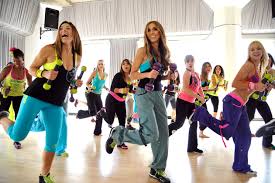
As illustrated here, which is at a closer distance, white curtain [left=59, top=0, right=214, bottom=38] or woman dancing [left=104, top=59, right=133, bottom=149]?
woman dancing [left=104, top=59, right=133, bottom=149]

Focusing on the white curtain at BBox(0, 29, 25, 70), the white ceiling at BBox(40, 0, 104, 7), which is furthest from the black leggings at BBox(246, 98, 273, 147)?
the white ceiling at BBox(40, 0, 104, 7)

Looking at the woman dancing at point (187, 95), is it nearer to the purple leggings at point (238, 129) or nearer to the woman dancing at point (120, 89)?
the purple leggings at point (238, 129)

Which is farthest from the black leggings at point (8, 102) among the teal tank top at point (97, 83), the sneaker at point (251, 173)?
the sneaker at point (251, 173)

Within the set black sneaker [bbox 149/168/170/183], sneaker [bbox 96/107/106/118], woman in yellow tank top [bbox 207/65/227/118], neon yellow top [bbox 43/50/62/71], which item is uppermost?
neon yellow top [bbox 43/50/62/71]

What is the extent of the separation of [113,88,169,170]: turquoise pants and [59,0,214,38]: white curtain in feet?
21.6

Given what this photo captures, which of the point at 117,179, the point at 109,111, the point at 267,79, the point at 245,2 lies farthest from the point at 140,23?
the point at 117,179

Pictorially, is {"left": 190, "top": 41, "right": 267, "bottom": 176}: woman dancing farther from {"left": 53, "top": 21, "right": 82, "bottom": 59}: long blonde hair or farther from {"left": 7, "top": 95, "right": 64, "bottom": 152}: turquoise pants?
{"left": 7, "top": 95, "right": 64, "bottom": 152}: turquoise pants

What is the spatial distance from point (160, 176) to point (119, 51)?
24.4ft

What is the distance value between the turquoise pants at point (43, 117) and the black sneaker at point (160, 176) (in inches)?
39.1

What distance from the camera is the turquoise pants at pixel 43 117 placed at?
7.49ft

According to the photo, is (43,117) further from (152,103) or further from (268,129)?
(268,129)

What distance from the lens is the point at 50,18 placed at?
8.55m

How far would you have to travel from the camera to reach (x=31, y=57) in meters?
9.55

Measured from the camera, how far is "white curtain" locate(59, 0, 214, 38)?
28.3ft
